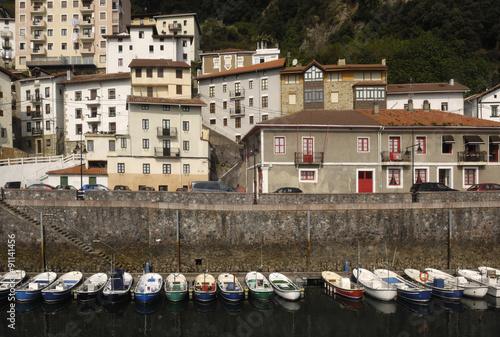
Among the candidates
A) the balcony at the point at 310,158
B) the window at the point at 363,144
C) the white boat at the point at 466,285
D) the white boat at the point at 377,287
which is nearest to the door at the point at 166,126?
the balcony at the point at 310,158

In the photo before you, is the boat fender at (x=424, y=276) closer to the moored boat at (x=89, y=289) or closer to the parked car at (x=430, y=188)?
the parked car at (x=430, y=188)

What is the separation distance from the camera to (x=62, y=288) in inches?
1080

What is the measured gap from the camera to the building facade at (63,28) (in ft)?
294

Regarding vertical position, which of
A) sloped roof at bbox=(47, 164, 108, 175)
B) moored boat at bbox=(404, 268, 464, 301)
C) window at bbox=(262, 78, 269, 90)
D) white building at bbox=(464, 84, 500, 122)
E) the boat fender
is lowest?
moored boat at bbox=(404, 268, 464, 301)

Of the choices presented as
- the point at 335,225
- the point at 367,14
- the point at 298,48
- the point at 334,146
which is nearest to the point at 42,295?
the point at 335,225

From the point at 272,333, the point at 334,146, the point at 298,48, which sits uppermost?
the point at 298,48

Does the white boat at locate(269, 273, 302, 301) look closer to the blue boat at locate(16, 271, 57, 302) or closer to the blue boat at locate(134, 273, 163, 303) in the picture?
the blue boat at locate(134, 273, 163, 303)

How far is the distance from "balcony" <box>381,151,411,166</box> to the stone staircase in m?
24.4

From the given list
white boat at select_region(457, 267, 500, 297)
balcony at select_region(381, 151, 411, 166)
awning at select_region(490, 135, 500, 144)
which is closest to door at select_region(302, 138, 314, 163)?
balcony at select_region(381, 151, 411, 166)

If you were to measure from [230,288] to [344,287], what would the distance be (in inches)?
285

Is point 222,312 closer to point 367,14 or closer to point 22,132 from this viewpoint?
point 22,132

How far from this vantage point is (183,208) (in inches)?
1259

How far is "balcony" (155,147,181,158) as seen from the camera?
1925 inches

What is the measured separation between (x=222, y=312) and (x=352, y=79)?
40.7m
